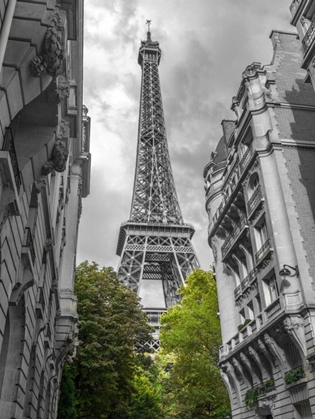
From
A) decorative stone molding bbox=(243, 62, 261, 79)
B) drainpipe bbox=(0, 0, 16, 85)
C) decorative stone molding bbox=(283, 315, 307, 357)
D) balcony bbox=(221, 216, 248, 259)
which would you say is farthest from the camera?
decorative stone molding bbox=(243, 62, 261, 79)

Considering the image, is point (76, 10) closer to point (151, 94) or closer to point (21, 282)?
point (21, 282)

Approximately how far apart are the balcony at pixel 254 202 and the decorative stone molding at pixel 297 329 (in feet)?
25.4

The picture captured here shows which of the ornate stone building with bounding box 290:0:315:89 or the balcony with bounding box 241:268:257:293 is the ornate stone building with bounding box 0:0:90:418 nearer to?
the ornate stone building with bounding box 290:0:315:89

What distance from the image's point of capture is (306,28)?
79.6 feet

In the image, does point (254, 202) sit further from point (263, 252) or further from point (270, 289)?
point (270, 289)

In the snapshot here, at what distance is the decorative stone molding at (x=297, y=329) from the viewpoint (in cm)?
2055

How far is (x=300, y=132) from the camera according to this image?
90.3ft

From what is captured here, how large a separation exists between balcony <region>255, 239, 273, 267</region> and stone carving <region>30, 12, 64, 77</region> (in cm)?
1802

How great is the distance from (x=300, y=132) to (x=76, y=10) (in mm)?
18879

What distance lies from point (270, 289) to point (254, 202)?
225 inches

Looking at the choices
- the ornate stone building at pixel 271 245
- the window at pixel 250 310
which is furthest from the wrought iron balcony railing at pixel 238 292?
the window at pixel 250 310

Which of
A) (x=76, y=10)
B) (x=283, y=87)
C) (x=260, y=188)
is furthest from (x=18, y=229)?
(x=283, y=87)

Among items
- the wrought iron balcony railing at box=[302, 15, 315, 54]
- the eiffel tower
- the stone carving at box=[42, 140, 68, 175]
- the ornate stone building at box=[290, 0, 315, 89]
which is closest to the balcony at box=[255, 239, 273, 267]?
the ornate stone building at box=[290, 0, 315, 89]

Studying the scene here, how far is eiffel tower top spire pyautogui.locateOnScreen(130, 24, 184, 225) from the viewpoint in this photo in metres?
109
